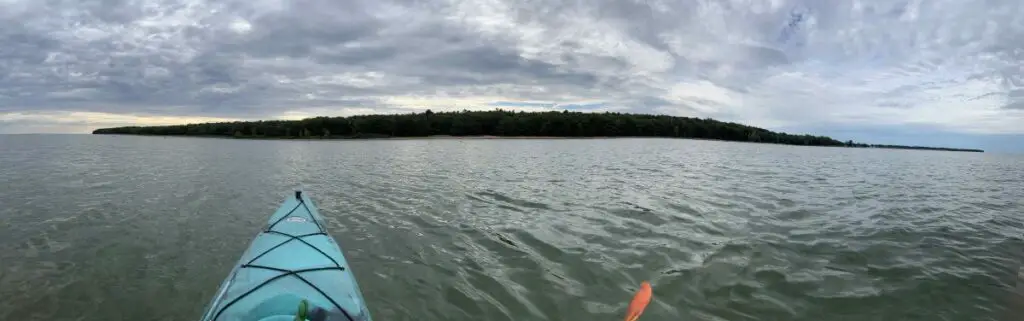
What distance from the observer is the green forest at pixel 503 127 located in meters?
146

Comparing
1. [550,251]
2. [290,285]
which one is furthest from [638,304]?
[550,251]

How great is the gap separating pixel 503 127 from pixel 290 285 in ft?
459

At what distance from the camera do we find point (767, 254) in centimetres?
1068

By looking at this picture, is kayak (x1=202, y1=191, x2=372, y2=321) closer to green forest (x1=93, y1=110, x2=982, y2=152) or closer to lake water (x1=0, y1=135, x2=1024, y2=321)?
lake water (x1=0, y1=135, x2=1024, y2=321)

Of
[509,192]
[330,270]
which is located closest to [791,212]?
[509,192]

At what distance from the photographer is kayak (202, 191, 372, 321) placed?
5266 millimetres

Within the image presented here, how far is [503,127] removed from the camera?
146 meters

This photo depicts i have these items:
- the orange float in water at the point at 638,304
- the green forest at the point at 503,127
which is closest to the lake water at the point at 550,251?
the orange float in water at the point at 638,304

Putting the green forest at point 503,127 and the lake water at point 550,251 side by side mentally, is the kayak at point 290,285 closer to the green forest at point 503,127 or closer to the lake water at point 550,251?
the lake water at point 550,251

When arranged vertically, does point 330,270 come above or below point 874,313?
above

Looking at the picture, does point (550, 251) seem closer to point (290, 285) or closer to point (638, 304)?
point (638, 304)

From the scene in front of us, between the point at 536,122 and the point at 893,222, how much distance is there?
13473cm

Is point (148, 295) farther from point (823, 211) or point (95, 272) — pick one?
point (823, 211)

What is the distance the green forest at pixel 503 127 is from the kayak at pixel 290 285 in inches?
5419
